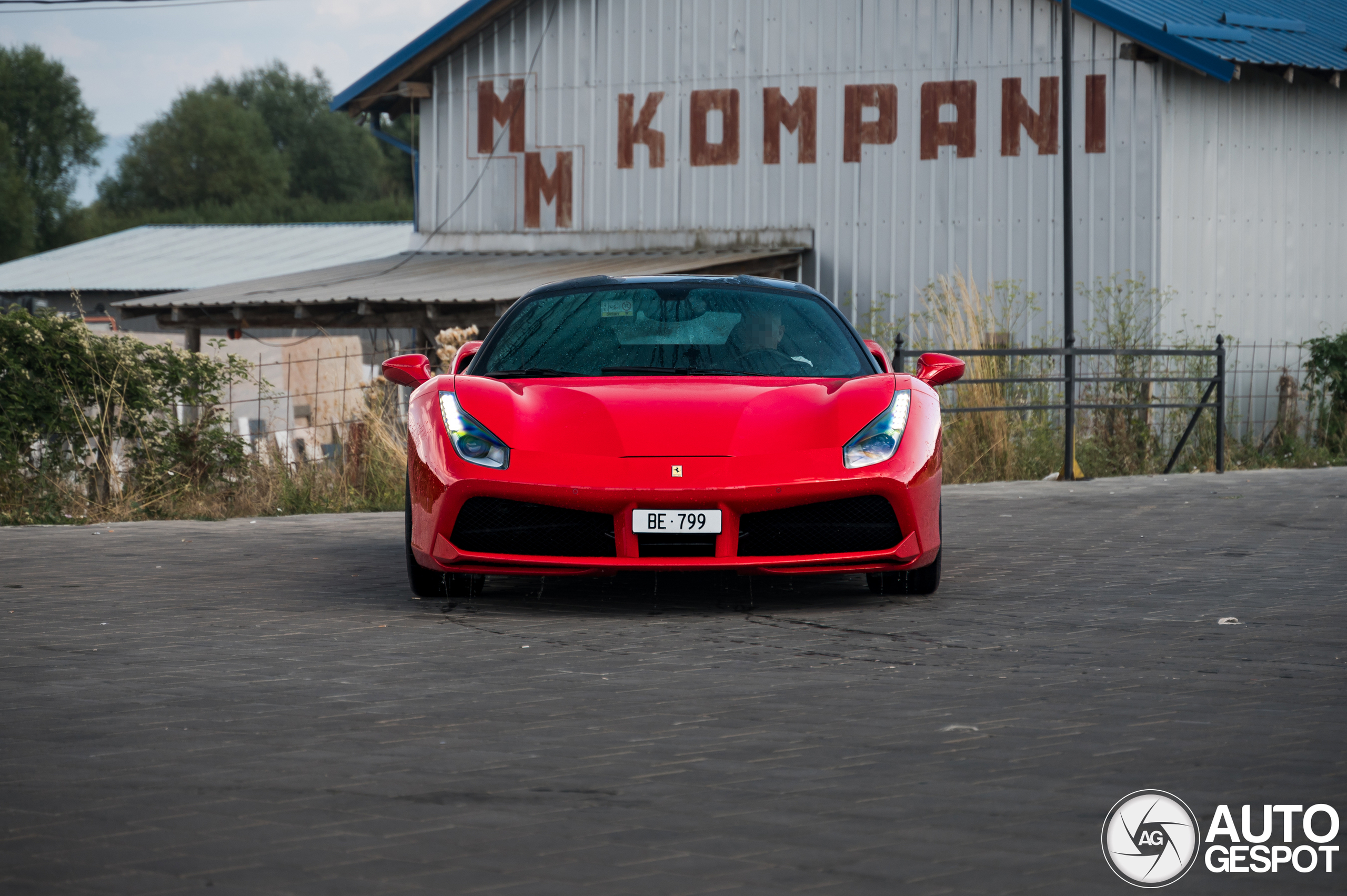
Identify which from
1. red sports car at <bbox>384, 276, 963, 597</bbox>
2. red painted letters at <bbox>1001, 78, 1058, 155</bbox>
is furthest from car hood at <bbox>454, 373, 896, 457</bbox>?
red painted letters at <bbox>1001, 78, 1058, 155</bbox>

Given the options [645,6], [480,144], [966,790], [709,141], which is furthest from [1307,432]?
[966,790]

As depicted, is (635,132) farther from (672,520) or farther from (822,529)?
(672,520)

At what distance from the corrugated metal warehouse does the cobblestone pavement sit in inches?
507

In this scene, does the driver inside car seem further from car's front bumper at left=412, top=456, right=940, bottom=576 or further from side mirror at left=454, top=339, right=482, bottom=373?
side mirror at left=454, top=339, right=482, bottom=373

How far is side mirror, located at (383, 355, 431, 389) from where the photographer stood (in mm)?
8227

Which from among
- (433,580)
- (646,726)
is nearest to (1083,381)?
(433,580)

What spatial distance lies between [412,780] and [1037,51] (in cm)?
1896

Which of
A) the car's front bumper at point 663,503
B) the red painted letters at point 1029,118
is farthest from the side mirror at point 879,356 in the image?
the red painted letters at point 1029,118

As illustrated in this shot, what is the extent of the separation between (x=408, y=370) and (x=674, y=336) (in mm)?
1300

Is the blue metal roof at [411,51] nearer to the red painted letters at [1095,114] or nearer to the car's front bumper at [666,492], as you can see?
the red painted letters at [1095,114]

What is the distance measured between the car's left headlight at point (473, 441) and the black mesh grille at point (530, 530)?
16 cm

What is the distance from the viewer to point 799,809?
160 inches

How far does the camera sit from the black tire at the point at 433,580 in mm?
7609

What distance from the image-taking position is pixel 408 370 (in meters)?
8.27
